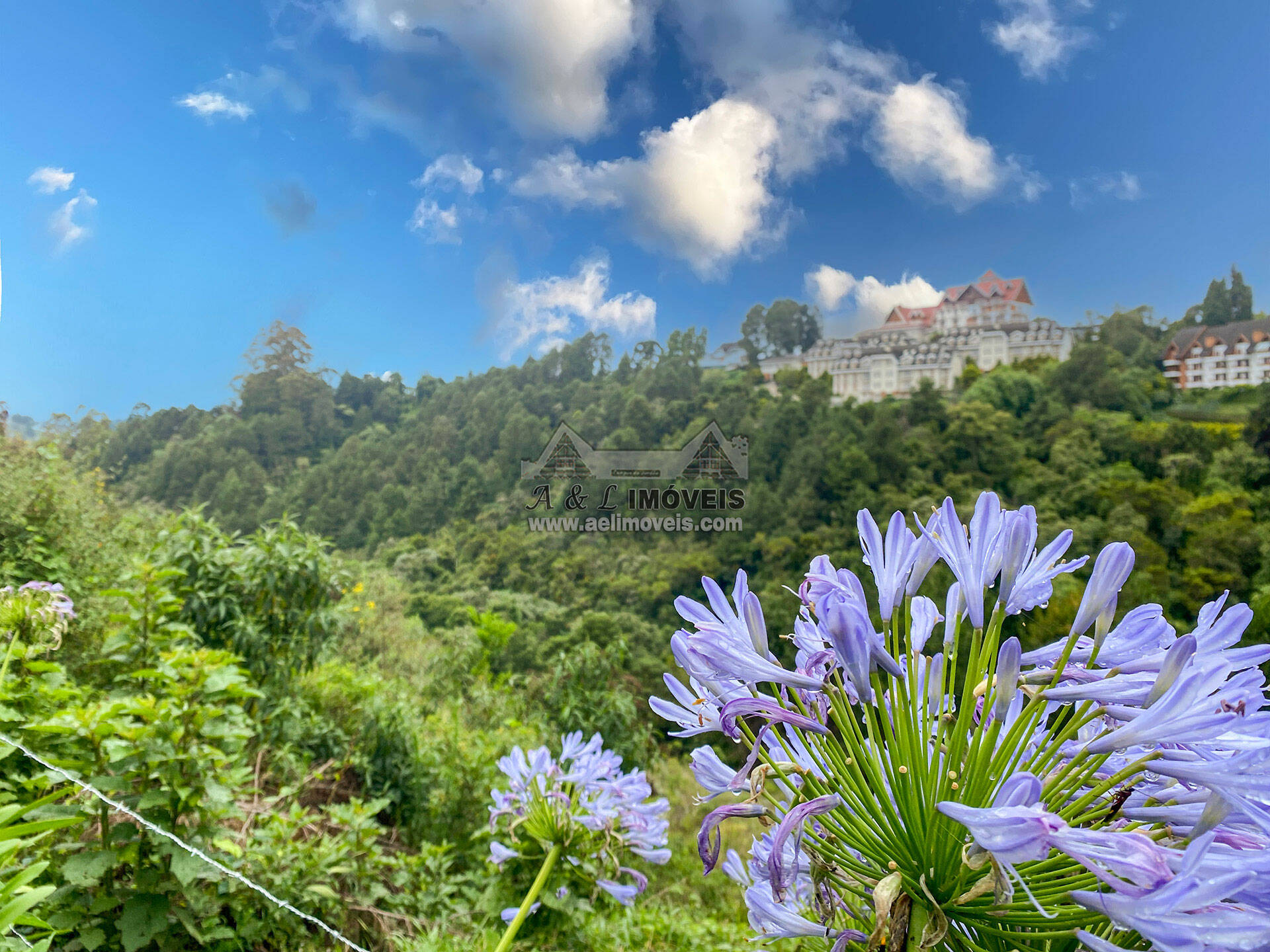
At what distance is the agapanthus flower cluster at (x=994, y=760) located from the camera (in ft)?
0.76

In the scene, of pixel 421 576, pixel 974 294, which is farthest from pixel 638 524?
pixel 974 294

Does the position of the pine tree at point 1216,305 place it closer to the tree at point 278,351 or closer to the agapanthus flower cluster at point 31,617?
the agapanthus flower cluster at point 31,617

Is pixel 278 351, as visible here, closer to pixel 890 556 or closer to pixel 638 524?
pixel 638 524

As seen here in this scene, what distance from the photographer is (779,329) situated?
16.2 meters

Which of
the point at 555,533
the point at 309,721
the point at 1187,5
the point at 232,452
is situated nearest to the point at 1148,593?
the point at 555,533

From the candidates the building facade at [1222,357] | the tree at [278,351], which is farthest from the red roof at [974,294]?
the tree at [278,351]

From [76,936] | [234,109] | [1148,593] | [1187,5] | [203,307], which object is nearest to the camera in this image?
[76,936]

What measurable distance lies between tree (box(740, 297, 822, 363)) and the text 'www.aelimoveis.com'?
6.34m

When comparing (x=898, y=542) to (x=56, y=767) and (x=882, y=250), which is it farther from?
(x=882, y=250)

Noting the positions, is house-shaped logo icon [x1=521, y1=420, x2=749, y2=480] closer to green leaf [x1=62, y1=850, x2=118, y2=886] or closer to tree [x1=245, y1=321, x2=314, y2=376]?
tree [x1=245, y1=321, x2=314, y2=376]

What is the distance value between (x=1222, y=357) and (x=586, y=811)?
16076 millimetres

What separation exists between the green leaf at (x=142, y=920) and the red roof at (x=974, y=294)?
64.4 feet

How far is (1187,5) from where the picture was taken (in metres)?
15.1

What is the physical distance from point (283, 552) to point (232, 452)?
1082 centimetres
